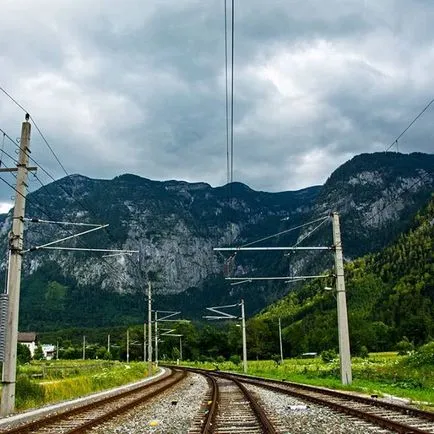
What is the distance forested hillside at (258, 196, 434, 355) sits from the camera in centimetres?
12875

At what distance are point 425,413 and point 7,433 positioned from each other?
10179 mm

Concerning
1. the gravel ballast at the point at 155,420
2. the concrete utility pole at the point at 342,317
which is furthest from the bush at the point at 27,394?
the concrete utility pole at the point at 342,317

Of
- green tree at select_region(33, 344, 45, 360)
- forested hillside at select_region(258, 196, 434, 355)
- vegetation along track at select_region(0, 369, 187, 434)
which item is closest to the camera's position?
vegetation along track at select_region(0, 369, 187, 434)

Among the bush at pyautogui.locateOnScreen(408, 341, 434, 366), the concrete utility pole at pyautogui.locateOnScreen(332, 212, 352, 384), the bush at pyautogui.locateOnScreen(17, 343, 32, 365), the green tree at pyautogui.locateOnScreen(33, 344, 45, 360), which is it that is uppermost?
the concrete utility pole at pyautogui.locateOnScreen(332, 212, 352, 384)

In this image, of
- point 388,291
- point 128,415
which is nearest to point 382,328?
point 388,291

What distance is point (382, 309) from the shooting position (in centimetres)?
16025

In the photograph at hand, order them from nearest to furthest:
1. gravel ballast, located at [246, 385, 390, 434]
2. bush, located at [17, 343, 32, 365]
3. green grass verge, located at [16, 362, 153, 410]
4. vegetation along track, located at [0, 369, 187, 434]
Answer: gravel ballast, located at [246, 385, 390, 434], vegetation along track, located at [0, 369, 187, 434], green grass verge, located at [16, 362, 153, 410], bush, located at [17, 343, 32, 365]

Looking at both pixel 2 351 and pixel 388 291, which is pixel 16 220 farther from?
pixel 388 291

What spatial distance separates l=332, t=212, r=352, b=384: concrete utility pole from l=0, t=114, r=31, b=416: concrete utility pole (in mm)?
16269

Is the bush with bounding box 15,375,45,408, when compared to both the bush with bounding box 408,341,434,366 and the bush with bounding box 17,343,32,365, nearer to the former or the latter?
the bush with bounding box 408,341,434,366

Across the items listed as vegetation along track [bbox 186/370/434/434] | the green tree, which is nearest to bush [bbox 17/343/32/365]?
the green tree

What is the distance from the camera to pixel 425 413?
46.0 feet

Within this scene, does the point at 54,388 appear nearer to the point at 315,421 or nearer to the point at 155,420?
the point at 155,420

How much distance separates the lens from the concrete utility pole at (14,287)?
18.9 metres
